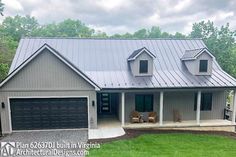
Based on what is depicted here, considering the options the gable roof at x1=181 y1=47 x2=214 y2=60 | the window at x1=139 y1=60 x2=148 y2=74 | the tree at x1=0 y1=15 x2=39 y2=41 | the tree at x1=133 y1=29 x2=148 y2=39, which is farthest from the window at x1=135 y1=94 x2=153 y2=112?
the tree at x1=133 y1=29 x2=148 y2=39

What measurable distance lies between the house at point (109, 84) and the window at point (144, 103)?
0.23 feet

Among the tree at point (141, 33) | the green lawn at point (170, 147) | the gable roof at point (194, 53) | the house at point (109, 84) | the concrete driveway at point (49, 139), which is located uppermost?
the tree at point (141, 33)

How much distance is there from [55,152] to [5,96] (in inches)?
217

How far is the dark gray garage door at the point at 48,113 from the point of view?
14.3m

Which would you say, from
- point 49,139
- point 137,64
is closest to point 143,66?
point 137,64

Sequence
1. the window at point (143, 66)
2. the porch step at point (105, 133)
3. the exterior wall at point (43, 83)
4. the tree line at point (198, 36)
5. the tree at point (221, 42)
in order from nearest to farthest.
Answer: the porch step at point (105, 133)
the exterior wall at point (43, 83)
the window at point (143, 66)
the tree line at point (198, 36)
the tree at point (221, 42)

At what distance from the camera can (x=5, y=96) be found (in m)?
14.0

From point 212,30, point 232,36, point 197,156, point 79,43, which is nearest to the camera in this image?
point 197,156

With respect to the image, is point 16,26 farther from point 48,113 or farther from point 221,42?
point 48,113

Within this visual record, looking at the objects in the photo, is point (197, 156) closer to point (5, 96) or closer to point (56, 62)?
point (56, 62)

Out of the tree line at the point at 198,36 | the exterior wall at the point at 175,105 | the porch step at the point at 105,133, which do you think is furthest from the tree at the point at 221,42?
the porch step at the point at 105,133

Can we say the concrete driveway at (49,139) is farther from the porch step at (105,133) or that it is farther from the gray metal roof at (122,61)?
the gray metal roof at (122,61)

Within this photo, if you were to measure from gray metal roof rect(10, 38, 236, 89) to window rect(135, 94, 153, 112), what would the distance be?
50.1 inches

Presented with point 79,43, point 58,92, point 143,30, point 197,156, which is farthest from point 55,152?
point 143,30
